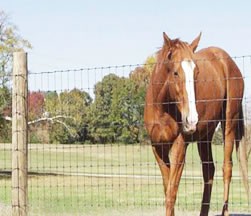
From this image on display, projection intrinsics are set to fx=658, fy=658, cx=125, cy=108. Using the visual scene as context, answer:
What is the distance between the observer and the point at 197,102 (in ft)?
28.1

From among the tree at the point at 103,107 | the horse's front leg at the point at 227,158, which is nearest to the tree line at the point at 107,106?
the tree at the point at 103,107

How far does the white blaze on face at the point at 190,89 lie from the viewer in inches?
290

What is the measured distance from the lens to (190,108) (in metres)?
7.42

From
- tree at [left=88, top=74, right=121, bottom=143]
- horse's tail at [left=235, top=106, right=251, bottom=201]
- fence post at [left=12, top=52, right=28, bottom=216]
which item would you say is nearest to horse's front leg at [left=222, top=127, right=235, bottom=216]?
horse's tail at [left=235, top=106, right=251, bottom=201]

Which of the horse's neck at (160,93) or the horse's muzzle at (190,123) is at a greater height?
the horse's neck at (160,93)

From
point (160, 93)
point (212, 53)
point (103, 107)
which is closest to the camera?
point (160, 93)

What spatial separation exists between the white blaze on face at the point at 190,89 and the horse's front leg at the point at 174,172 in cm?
71

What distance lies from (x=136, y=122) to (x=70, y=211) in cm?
186

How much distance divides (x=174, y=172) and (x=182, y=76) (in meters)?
1.22

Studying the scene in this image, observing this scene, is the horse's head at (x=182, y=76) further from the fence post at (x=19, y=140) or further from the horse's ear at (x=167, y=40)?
the fence post at (x=19, y=140)

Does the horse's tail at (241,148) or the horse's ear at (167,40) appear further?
the horse's tail at (241,148)

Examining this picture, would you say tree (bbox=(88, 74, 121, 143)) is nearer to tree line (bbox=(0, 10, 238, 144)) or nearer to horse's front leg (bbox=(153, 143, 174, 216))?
tree line (bbox=(0, 10, 238, 144))

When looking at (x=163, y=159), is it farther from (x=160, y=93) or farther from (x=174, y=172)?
(x=160, y=93)

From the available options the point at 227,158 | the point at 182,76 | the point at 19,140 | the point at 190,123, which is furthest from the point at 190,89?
the point at 19,140
